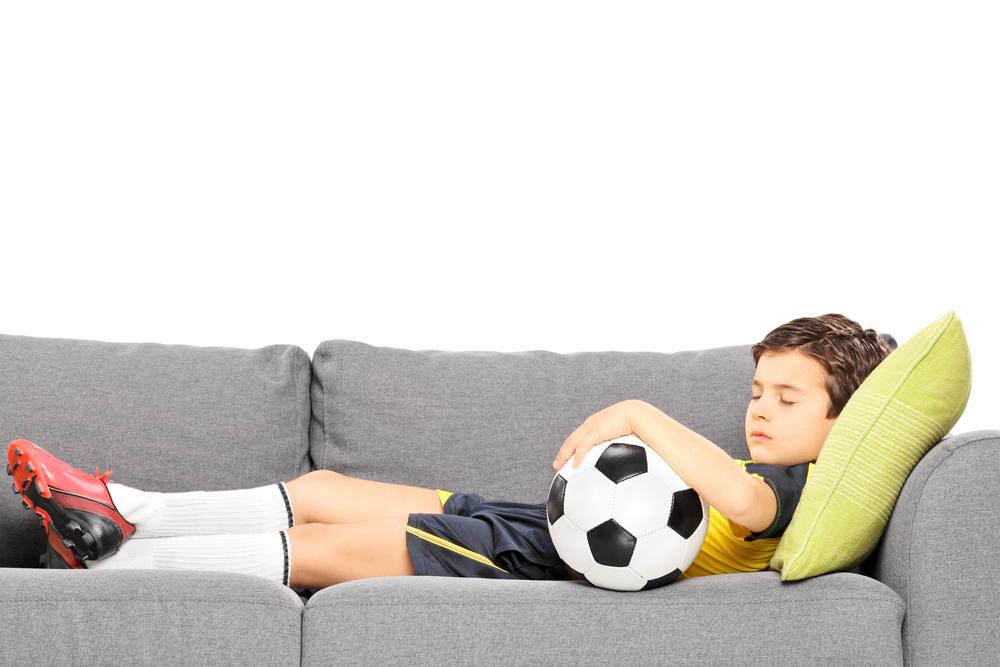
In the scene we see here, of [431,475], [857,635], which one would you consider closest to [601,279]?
[431,475]

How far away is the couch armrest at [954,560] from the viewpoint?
58.9 inches

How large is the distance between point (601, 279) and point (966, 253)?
1.00 metres

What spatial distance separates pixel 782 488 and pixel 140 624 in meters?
1.04

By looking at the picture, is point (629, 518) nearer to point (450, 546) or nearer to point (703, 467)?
point (703, 467)

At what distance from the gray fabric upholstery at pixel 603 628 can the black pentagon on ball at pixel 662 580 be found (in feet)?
0.07

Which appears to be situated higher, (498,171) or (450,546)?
(498,171)

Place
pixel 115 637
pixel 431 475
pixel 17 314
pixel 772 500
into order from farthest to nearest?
pixel 17 314, pixel 431 475, pixel 772 500, pixel 115 637

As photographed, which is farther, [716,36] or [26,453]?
[716,36]

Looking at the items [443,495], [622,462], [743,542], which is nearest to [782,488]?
[743,542]

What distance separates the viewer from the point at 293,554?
1750 mm

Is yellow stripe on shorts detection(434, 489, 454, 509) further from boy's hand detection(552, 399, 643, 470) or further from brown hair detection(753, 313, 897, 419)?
brown hair detection(753, 313, 897, 419)

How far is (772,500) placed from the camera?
1.64 metres

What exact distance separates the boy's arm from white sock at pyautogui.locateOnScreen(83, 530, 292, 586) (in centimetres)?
66

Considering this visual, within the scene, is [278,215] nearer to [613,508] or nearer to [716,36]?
[716,36]
